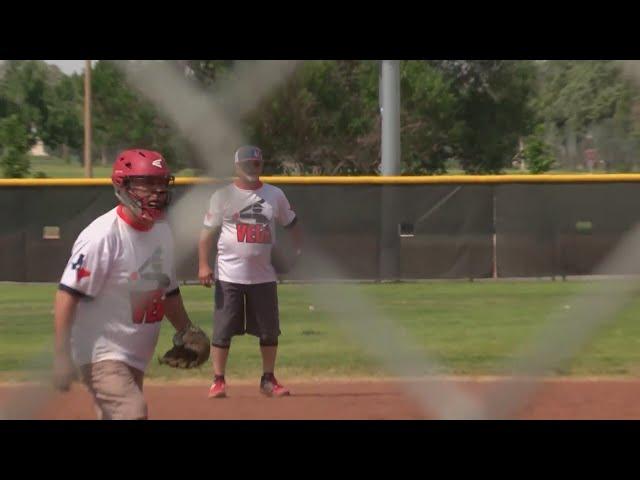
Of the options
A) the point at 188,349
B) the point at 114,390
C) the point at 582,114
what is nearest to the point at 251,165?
the point at 188,349

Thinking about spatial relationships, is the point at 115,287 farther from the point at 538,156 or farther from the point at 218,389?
the point at 538,156

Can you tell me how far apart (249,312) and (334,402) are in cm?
77

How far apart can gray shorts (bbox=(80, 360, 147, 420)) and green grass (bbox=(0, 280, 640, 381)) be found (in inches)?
80.9

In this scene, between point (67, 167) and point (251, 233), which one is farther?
point (67, 167)

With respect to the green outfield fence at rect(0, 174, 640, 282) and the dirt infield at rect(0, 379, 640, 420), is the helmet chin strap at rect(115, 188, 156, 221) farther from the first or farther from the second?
the green outfield fence at rect(0, 174, 640, 282)

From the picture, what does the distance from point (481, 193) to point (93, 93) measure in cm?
1550

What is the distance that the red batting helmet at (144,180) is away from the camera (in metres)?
3.99

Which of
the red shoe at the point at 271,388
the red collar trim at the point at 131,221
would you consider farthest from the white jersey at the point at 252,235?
the red collar trim at the point at 131,221

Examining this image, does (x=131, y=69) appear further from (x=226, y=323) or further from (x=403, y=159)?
(x=403, y=159)

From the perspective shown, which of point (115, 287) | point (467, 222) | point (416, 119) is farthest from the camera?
point (416, 119)

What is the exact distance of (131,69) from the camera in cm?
274

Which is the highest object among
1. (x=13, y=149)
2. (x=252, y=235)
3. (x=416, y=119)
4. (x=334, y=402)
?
(x=416, y=119)

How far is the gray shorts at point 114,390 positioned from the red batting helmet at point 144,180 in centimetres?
55

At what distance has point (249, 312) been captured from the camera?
7.22 meters
